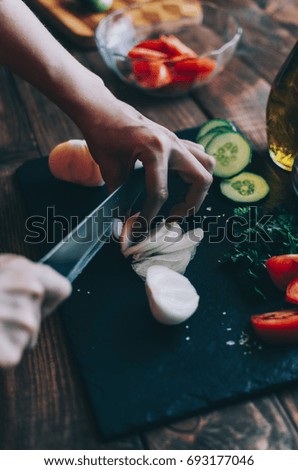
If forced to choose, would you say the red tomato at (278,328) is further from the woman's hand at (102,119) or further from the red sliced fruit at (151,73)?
the red sliced fruit at (151,73)

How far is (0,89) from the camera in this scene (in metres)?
1.81

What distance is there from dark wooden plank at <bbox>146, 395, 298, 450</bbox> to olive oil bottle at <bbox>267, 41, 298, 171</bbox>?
2.16 ft

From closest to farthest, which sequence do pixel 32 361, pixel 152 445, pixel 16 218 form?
pixel 152 445, pixel 32 361, pixel 16 218

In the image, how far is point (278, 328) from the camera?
3.51ft

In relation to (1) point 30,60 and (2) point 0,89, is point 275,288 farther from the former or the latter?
(2) point 0,89

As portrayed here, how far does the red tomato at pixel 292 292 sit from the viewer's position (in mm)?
1118

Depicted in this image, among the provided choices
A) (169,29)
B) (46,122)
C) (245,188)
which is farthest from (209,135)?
(169,29)

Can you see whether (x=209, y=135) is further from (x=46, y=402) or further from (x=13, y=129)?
(x=46, y=402)

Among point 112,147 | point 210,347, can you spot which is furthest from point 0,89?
point 210,347

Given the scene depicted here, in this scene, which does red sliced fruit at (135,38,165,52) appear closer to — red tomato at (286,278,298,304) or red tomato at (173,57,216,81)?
red tomato at (173,57,216,81)

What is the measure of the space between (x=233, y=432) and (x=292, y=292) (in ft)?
0.94

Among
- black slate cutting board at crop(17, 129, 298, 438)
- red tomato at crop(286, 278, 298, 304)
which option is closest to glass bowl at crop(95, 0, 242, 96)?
black slate cutting board at crop(17, 129, 298, 438)

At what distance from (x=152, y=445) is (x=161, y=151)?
0.52m

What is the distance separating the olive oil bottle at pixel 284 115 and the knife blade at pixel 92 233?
37 centimetres
